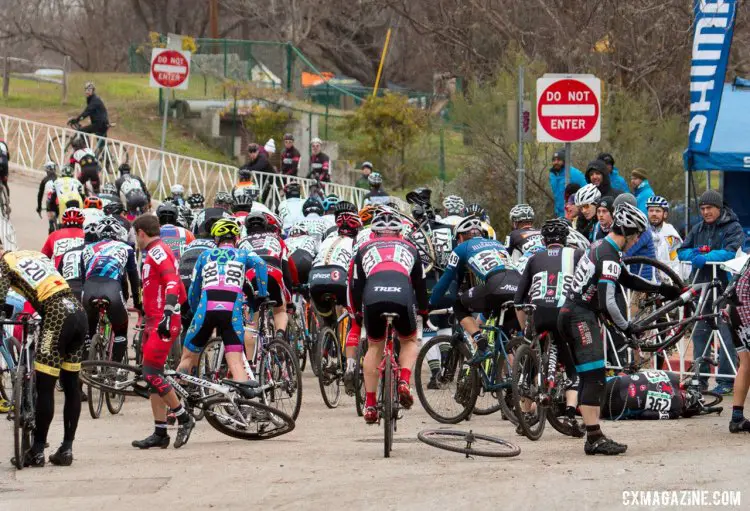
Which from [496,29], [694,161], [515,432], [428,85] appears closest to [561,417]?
[515,432]

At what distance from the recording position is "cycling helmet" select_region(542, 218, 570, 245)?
41.5 ft

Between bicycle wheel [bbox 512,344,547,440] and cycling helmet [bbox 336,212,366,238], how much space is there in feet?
12.8

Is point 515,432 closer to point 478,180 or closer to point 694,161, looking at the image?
point 694,161

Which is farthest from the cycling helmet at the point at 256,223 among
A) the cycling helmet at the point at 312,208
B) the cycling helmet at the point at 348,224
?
the cycling helmet at the point at 312,208

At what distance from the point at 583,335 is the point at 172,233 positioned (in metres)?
6.76

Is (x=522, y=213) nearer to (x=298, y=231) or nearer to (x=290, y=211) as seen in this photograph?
(x=298, y=231)

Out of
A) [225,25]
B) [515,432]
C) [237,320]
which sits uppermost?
[225,25]

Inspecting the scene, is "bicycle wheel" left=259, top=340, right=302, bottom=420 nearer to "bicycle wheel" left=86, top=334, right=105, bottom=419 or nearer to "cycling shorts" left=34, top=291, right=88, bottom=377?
"bicycle wheel" left=86, top=334, right=105, bottom=419

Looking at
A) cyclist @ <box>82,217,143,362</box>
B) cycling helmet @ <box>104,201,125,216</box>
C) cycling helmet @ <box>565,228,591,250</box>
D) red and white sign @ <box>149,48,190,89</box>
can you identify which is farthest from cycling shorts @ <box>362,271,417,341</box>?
red and white sign @ <box>149,48,190,89</box>

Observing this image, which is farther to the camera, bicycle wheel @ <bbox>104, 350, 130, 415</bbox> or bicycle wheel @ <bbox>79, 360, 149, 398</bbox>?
bicycle wheel @ <bbox>104, 350, 130, 415</bbox>

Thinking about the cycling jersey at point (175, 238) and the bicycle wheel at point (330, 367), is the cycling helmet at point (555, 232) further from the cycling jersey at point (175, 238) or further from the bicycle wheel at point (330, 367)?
Answer: the cycling jersey at point (175, 238)

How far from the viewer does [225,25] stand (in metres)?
62.7

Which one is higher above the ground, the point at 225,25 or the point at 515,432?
the point at 225,25

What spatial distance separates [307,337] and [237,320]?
4.35m
